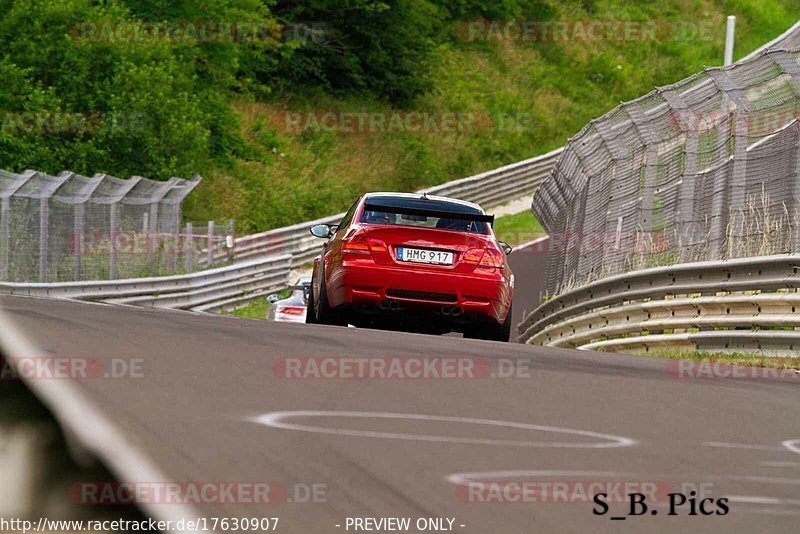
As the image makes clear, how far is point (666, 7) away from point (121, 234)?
4915 cm

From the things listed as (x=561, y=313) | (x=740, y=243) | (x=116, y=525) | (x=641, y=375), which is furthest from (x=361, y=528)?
(x=561, y=313)

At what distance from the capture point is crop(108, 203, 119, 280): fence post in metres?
24.9

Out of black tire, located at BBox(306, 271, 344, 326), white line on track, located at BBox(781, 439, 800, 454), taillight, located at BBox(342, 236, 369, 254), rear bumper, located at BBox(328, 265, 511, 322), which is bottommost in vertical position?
white line on track, located at BBox(781, 439, 800, 454)

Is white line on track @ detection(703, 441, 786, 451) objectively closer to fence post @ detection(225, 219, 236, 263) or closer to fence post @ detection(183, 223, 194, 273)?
fence post @ detection(183, 223, 194, 273)

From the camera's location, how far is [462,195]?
145 ft

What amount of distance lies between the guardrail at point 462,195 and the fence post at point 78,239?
400 inches

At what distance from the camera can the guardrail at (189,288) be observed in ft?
78.2

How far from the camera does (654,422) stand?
719 centimetres

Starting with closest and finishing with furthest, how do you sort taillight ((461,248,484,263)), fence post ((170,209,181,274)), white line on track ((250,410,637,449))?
white line on track ((250,410,637,449))
taillight ((461,248,484,263))
fence post ((170,209,181,274))

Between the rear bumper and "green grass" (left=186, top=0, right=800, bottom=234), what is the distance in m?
26.1

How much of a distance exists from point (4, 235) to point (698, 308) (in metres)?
11.8

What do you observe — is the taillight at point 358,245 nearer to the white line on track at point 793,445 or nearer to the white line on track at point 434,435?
the white line on track at point 434,435

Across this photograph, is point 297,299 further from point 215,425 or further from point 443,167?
point 443,167

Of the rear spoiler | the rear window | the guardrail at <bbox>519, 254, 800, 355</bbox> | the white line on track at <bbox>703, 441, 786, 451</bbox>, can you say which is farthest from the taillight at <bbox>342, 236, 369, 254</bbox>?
the white line on track at <bbox>703, 441, 786, 451</bbox>
